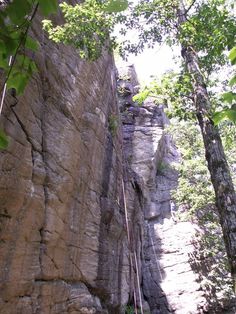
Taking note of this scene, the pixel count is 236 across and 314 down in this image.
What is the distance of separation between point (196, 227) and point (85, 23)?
12146 millimetres

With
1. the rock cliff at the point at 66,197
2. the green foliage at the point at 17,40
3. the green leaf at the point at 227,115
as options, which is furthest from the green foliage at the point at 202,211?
the green foliage at the point at 17,40

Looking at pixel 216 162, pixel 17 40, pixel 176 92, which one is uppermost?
pixel 176 92

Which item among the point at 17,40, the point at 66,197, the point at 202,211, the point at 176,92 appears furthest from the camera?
the point at 202,211

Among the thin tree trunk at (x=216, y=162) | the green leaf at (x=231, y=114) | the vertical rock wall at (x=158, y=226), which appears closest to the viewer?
the green leaf at (x=231, y=114)

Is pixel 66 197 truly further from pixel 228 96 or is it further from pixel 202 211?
pixel 202 211

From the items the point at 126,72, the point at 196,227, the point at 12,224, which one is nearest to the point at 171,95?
the point at 12,224

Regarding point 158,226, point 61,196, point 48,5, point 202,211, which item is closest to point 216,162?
point 61,196

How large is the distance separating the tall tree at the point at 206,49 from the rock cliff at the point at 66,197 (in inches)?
75.7

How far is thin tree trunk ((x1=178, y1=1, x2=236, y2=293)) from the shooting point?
14.6ft

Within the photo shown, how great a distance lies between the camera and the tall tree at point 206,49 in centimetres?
466

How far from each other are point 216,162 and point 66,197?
324 centimetres

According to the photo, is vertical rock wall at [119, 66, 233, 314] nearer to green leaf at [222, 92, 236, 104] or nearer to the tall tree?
the tall tree

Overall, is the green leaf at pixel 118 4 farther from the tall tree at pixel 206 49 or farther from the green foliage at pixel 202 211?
the green foliage at pixel 202 211

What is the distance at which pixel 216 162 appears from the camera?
4.97 metres
